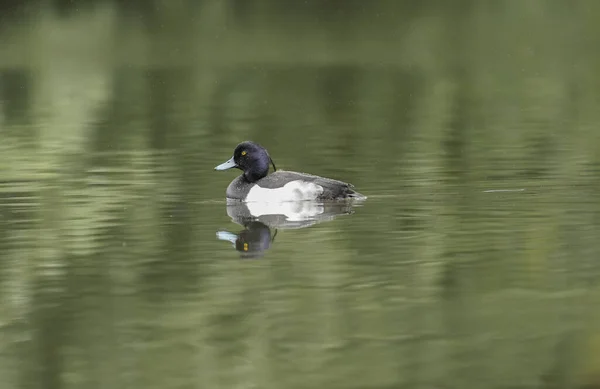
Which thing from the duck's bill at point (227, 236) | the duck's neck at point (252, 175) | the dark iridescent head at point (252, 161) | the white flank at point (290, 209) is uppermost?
the dark iridescent head at point (252, 161)

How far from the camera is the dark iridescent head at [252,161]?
19922 millimetres

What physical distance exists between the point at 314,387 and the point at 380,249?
4897 mm

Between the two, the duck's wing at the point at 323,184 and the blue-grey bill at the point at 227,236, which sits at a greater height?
the duck's wing at the point at 323,184

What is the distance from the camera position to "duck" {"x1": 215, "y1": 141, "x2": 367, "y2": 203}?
19.0 meters

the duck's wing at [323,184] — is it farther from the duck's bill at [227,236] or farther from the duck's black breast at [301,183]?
the duck's bill at [227,236]

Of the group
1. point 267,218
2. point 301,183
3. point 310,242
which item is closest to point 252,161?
point 301,183

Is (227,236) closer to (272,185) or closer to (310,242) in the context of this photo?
(310,242)

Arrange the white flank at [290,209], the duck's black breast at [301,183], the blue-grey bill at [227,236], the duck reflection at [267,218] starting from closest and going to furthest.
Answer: the duck reflection at [267,218], the blue-grey bill at [227,236], the white flank at [290,209], the duck's black breast at [301,183]

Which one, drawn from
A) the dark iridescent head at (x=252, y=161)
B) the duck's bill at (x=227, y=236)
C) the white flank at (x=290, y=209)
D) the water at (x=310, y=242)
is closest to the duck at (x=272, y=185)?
the dark iridescent head at (x=252, y=161)

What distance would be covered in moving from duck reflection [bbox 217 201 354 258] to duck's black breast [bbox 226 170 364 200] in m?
0.14

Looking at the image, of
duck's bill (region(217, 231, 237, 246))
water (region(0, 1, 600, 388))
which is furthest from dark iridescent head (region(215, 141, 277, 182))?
duck's bill (region(217, 231, 237, 246))

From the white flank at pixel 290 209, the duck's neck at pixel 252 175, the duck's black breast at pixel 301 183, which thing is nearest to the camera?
the white flank at pixel 290 209

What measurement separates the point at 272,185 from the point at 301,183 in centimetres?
43

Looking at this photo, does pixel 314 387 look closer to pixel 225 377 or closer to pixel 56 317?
pixel 225 377
